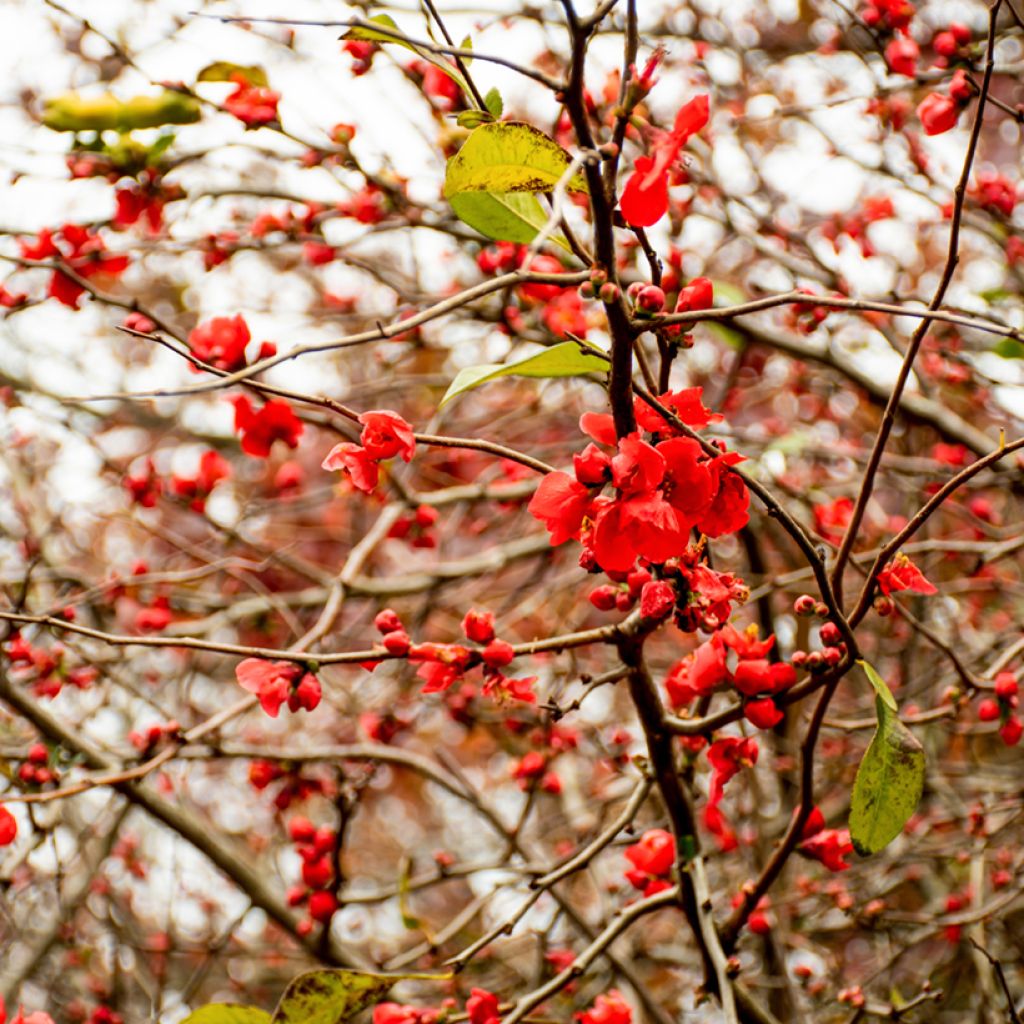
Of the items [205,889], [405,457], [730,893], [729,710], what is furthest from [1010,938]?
[205,889]

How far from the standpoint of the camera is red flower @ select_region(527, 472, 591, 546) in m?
1.13

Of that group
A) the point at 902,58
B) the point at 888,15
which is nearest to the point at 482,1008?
the point at 902,58

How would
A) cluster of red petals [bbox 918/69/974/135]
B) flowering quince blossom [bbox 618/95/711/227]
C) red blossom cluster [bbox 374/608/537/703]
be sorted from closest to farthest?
flowering quince blossom [bbox 618/95/711/227]
red blossom cluster [bbox 374/608/537/703]
cluster of red petals [bbox 918/69/974/135]

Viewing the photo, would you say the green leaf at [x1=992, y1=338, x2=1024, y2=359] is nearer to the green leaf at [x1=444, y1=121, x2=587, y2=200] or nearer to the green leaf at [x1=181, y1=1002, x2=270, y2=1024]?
the green leaf at [x1=444, y1=121, x2=587, y2=200]

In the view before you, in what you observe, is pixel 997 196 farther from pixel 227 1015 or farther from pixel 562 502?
pixel 227 1015

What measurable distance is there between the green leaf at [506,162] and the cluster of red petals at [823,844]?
0.95 metres

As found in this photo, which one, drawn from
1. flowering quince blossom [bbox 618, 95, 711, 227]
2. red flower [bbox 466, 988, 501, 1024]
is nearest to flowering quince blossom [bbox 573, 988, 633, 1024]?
red flower [bbox 466, 988, 501, 1024]

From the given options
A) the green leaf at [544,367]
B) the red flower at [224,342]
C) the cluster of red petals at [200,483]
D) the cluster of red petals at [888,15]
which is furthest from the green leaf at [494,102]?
the cluster of red petals at [200,483]

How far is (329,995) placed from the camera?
4.39 feet

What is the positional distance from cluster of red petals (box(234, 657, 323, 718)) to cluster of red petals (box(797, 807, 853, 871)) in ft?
2.36

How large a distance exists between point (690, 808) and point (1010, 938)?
5.46ft

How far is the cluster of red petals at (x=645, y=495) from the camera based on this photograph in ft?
3.46

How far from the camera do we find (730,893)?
2836 mm

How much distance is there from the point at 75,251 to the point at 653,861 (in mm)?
1897
